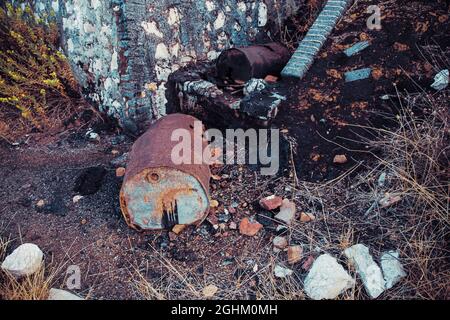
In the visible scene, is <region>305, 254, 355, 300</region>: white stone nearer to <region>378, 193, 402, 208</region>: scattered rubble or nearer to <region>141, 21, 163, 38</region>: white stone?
<region>378, 193, 402, 208</region>: scattered rubble

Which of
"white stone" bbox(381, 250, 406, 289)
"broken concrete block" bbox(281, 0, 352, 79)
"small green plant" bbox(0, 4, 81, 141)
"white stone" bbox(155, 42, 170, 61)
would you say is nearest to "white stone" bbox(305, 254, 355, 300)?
"white stone" bbox(381, 250, 406, 289)

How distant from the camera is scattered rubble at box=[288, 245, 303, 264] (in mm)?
2057

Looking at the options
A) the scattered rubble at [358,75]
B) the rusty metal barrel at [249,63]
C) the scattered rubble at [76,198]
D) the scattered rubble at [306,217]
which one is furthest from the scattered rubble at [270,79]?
the scattered rubble at [76,198]

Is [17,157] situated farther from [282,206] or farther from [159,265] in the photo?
[282,206]

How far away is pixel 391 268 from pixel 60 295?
171 centimetres

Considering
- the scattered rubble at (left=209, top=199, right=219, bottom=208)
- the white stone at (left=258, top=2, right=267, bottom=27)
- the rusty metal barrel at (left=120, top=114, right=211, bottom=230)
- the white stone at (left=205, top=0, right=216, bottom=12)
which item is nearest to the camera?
the rusty metal barrel at (left=120, top=114, right=211, bottom=230)

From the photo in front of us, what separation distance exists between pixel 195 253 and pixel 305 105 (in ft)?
4.56

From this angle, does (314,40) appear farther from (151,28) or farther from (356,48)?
(151,28)

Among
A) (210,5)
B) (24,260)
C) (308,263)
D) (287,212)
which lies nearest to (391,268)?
(308,263)

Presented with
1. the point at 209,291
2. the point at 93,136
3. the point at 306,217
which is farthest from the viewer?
the point at 93,136

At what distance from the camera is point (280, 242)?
215 cm

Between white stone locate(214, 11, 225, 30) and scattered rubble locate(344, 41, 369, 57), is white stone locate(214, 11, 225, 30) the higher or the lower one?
the higher one

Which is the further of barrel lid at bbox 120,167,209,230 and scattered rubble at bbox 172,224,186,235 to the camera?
scattered rubble at bbox 172,224,186,235

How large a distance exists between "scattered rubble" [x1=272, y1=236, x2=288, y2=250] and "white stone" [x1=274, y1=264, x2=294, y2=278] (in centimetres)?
13
